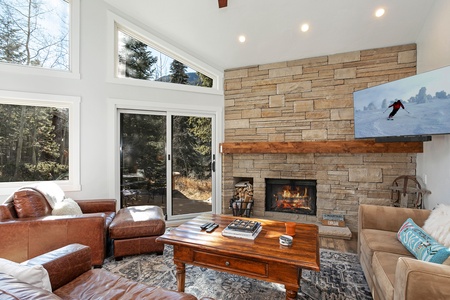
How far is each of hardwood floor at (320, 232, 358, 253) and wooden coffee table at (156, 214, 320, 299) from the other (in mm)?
1114

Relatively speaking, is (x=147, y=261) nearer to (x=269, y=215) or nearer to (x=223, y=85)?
(x=269, y=215)

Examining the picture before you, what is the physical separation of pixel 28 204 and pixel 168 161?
2014 mm

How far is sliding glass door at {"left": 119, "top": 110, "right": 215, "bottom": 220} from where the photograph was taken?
3875 mm

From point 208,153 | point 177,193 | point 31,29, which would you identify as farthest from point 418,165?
point 31,29

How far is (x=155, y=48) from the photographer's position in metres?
4.08

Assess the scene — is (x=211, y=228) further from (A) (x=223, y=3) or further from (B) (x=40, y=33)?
(B) (x=40, y=33)

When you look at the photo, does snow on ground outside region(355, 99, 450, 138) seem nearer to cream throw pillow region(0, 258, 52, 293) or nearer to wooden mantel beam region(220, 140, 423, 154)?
wooden mantel beam region(220, 140, 423, 154)

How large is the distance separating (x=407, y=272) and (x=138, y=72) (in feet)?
13.8

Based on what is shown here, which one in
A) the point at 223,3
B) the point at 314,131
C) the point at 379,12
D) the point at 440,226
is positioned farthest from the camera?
the point at 314,131

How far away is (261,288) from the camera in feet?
6.88

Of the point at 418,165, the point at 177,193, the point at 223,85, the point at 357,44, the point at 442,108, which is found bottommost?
the point at 177,193

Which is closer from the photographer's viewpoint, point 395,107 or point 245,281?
point 245,281

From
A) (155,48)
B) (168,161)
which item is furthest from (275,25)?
(168,161)

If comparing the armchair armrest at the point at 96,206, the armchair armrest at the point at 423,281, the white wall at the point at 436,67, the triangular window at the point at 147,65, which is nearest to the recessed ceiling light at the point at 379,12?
the white wall at the point at 436,67
